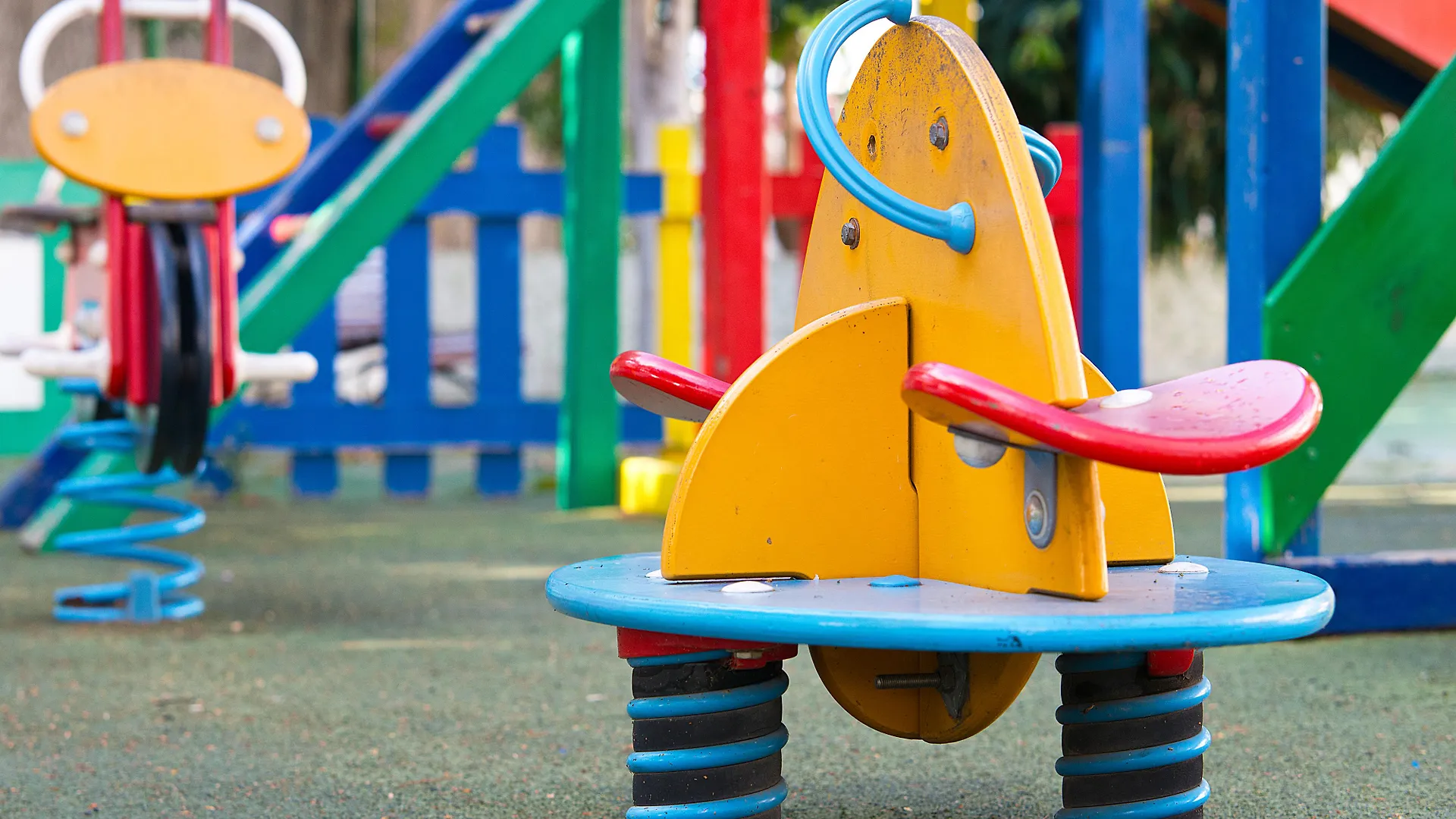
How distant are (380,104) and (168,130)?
224 cm

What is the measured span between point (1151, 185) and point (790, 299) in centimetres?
370

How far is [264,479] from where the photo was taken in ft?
24.3

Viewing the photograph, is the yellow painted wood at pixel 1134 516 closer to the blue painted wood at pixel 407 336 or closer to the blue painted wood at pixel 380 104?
A: the blue painted wood at pixel 380 104

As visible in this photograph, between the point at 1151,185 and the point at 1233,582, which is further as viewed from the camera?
the point at 1151,185

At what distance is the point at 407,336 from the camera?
20.7 feet

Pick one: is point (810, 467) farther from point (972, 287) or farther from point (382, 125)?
point (382, 125)

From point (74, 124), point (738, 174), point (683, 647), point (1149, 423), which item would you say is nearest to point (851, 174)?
point (1149, 423)

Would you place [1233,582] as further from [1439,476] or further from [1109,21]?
[1439,476]

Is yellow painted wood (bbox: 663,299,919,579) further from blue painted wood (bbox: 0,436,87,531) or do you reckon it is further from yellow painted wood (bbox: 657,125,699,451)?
yellow painted wood (bbox: 657,125,699,451)

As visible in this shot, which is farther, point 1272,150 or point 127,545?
point 127,545

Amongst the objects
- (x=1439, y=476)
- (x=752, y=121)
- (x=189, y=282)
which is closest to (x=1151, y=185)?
(x=1439, y=476)

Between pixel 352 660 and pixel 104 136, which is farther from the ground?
pixel 104 136

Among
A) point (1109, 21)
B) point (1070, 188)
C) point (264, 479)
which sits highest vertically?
point (1109, 21)

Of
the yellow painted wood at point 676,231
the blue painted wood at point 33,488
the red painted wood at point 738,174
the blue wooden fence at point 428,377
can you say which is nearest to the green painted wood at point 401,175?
the red painted wood at point 738,174
